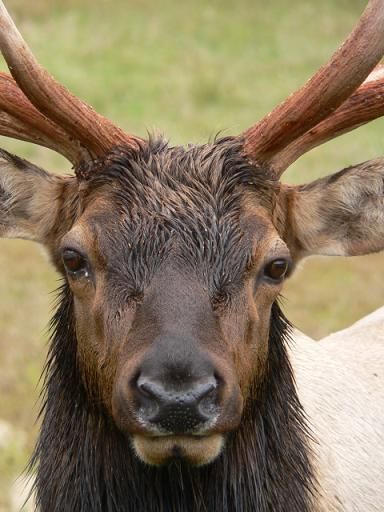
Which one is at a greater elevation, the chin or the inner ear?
the inner ear

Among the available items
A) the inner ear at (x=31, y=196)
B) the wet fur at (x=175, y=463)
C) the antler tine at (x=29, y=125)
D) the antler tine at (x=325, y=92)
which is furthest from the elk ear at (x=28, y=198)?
the antler tine at (x=325, y=92)

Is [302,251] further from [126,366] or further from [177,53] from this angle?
[177,53]

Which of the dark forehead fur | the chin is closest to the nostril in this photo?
the chin

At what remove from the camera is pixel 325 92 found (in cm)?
452

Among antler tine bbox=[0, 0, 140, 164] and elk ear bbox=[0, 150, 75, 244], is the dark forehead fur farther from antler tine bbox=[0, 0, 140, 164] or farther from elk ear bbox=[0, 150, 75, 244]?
elk ear bbox=[0, 150, 75, 244]

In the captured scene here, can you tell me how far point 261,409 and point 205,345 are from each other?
79cm

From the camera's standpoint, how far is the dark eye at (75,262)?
438cm

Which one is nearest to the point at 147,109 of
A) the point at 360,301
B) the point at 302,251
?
the point at 360,301

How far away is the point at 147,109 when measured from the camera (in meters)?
19.7

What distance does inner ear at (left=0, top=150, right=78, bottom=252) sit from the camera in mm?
4828

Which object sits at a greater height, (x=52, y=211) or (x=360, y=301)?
(x=52, y=211)

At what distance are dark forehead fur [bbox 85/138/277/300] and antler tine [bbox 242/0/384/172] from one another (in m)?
0.11

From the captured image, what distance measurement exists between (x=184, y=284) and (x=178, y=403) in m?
0.52

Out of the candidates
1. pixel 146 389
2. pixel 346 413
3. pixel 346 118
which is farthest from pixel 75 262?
pixel 346 413
